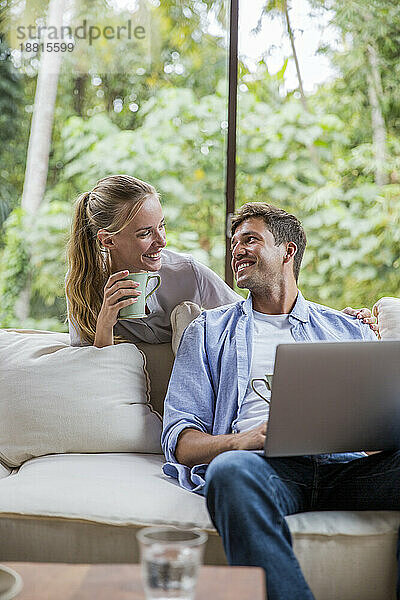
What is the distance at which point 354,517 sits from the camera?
1.63 metres

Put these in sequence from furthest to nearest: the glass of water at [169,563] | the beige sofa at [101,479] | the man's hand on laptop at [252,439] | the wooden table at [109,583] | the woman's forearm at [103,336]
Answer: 1. the woman's forearm at [103,336]
2. the man's hand on laptop at [252,439]
3. the beige sofa at [101,479]
4. the wooden table at [109,583]
5. the glass of water at [169,563]

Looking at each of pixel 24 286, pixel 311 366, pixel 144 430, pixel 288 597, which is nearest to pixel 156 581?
pixel 288 597

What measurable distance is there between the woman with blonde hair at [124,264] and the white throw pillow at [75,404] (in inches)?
4.1

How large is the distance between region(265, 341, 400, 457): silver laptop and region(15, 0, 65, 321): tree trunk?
2759 mm

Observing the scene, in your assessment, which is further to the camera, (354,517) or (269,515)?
(354,517)

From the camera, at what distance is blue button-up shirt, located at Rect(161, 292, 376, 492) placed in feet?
6.15

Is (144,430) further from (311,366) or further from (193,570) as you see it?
(193,570)

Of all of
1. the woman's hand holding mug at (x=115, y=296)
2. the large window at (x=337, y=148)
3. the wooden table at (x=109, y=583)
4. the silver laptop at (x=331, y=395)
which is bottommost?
the wooden table at (x=109, y=583)

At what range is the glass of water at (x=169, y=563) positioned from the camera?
37.5 inches

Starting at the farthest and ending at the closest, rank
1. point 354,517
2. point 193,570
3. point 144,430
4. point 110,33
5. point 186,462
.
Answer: point 110,33 < point 144,430 < point 186,462 < point 354,517 < point 193,570

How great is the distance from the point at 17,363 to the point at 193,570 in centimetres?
127

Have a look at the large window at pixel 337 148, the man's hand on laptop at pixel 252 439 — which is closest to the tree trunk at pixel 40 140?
the large window at pixel 337 148

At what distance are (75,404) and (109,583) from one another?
95 cm

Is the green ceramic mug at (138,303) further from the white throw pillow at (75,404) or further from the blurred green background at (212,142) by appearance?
the blurred green background at (212,142)
